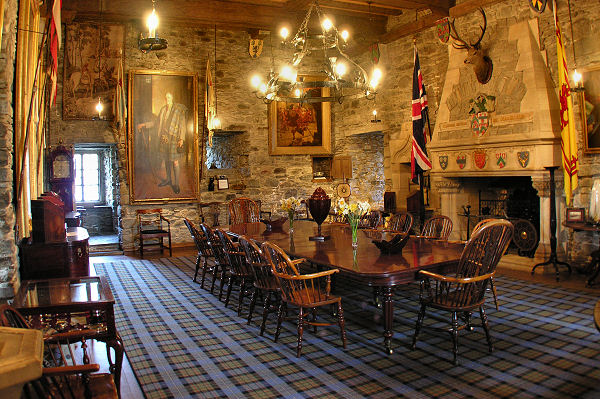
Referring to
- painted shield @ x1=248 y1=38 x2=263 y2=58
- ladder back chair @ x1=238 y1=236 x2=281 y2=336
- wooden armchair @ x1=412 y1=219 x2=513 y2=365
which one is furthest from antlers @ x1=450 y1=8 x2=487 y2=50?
ladder back chair @ x1=238 y1=236 x2=281 y2=336

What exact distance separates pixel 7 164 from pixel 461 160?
5845 mm

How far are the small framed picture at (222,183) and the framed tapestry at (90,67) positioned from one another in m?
2.36

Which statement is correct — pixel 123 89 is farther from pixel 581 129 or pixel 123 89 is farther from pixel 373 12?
pixel 581 129

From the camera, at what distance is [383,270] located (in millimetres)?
3678

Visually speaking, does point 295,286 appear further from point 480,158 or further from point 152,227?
point 152,227

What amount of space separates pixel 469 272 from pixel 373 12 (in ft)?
23.6

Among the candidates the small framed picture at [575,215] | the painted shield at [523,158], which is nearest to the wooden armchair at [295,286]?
the small framed picture at [575,215]

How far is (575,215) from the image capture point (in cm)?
599

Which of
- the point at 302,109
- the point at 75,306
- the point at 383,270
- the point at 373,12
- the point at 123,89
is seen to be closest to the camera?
the point at 75,306

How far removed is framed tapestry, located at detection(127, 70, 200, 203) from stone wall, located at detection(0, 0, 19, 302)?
533 cm

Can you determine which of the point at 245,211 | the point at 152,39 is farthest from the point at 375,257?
the point at 245,211

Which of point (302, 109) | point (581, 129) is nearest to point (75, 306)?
point (581, 129)

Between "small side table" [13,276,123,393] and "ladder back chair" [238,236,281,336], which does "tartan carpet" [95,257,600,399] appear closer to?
"ladder back chair" [238,236,281,336]

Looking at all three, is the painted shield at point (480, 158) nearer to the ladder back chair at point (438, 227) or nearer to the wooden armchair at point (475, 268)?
the ladder back chair at point (438, 227)
